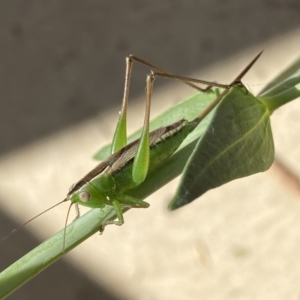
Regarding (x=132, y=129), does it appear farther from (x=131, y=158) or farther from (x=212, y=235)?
(x=131, y=158)

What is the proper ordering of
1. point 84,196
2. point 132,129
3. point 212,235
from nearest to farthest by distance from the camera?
point 84,196 < point 212,235 < point 132,129

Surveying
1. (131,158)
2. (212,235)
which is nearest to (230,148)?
(131,158)

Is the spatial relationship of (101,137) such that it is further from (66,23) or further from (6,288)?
(6,288)

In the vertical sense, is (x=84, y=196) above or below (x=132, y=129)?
above

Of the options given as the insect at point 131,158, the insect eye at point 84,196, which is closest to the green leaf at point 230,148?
the insect at point 131,158

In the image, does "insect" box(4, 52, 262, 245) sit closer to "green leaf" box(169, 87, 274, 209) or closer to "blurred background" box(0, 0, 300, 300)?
"green leaf" box(169, 87, 274, 209)

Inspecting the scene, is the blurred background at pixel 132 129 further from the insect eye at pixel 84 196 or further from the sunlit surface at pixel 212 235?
the insect eye at pixel 84 196
